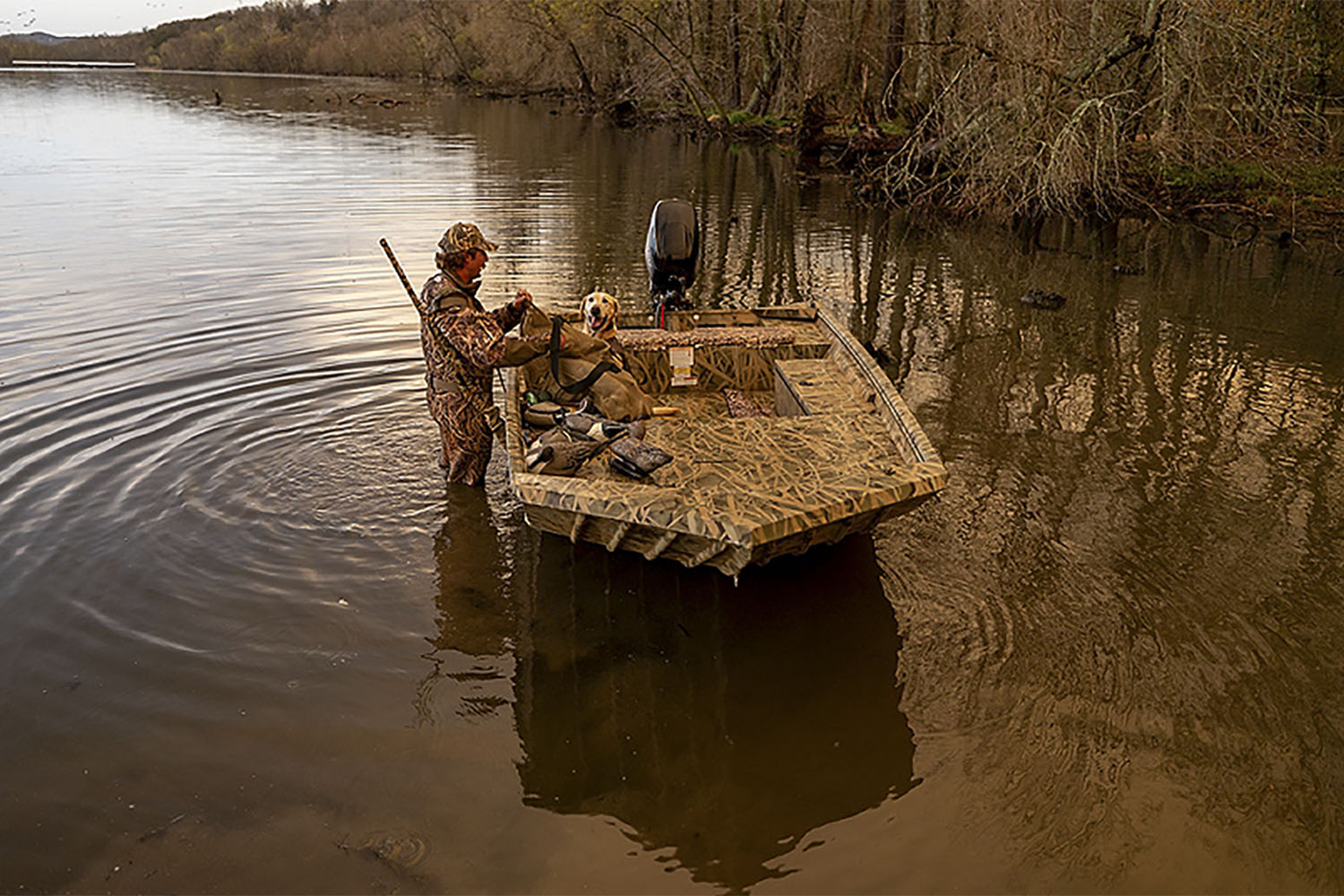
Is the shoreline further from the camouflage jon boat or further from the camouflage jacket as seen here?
the camouflage jacket

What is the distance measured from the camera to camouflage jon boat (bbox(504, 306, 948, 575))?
4336 mm

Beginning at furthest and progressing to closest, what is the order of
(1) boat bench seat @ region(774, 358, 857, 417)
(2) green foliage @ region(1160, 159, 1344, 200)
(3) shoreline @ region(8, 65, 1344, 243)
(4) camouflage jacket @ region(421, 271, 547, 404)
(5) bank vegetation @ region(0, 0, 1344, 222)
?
(2) green foliage @ region(1160, 159, 1344, 200) → (3) shoreline @ region(8, 65, 1344, 243) → (5) bank vegetation @ region(0, 0, 1344, 222) → (1) boat bench seat @ region(774, 358, 857, 417) → (4) camouflage jacket @ region(421, 271, 547, 404)

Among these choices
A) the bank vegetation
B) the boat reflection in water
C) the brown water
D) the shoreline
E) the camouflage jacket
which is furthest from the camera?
the shoreline

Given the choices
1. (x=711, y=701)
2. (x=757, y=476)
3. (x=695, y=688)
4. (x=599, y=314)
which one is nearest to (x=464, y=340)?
(x=599, y=314)

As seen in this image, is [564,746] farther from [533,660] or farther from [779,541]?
[779,541]

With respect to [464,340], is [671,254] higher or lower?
higher

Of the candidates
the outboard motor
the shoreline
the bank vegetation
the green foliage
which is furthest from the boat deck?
the green foliage

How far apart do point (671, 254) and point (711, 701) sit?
Answer: 12.8 ft

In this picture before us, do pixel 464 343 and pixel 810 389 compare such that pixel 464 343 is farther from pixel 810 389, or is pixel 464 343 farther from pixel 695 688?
pixel 695 688

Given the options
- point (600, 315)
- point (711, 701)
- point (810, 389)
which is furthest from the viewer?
point (810, 389)

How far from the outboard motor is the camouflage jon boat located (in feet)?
→ 2.38

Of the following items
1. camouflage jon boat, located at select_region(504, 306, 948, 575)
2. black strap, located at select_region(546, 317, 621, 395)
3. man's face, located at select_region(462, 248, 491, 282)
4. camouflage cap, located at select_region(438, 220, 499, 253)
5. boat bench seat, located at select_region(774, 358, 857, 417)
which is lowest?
camouflage jon boat, located at select_region(504, 306, 948, 575)

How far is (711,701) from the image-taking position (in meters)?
4.49

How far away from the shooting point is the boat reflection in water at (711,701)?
3850 millimetres
